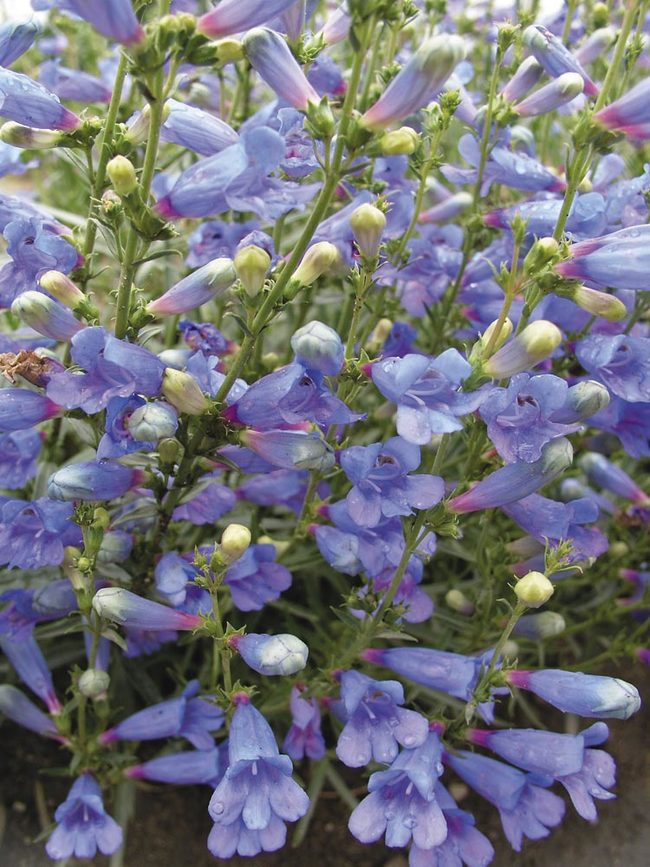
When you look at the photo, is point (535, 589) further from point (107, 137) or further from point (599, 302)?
point (107, 137)

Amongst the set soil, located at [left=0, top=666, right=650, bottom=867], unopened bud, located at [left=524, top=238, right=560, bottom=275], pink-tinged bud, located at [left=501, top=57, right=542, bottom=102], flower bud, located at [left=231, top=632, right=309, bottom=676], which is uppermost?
pink-tinged bud, located at [left=501, top=57, right=542, bottom=102]

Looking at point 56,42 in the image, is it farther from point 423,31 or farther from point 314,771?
point 314,771

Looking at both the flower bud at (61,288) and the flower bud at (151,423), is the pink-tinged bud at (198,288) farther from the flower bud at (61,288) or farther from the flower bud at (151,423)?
the flower bud at (151,423)

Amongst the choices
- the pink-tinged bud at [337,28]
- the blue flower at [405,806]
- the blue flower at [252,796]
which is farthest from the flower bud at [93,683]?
the pink-tinged bud at [337,28]

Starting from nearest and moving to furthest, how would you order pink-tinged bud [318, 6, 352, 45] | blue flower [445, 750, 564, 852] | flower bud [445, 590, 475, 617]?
blue flower [445, 750, 564, 852]
pink-tinged bud [318, 6, 352, 45]
flower bud [445, 590, 475, 617]

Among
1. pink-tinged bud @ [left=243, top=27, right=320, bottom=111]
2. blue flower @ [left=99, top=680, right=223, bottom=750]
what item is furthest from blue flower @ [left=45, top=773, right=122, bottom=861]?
pink-tinged bud @ [left=243, top=27, right=320, bottom=111]

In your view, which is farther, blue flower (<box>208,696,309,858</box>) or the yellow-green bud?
blue flower (<box>208,696,309,858</box>)

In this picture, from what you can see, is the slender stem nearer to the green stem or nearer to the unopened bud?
the green stem

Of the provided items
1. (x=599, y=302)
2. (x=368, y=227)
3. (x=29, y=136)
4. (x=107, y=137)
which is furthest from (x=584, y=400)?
(x=29, y=136)
